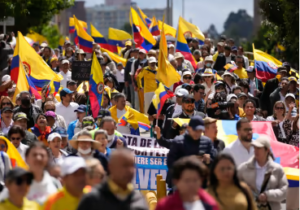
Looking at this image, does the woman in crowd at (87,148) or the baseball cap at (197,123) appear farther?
the baseball cap at (197,123)

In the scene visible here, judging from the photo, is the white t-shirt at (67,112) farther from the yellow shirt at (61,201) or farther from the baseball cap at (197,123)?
the yellow shirt at (61,201)

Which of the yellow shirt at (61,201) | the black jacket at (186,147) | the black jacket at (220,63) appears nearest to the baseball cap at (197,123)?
the black jacket at (186,147)

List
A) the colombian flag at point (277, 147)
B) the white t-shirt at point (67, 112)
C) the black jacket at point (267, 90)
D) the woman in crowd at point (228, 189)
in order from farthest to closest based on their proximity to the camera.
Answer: the black jacket at point (267, 90), the white t-shirt at point (67, 112), the colombian flag at point (277, 147), the woman in crowd at point (228, 189)

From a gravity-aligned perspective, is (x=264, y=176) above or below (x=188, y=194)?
below

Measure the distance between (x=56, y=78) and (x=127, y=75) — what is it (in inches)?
182

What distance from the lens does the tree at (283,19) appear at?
19.2 m

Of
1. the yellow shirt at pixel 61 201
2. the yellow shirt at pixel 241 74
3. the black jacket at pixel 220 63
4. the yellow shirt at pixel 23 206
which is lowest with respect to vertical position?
the yellow shirt at pixel 23 206

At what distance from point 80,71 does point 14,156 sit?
8480 mm

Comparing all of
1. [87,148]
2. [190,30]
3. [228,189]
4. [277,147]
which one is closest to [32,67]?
[277,147]

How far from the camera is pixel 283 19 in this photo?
67.1 feet

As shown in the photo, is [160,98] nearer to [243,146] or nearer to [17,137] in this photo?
[17,137]

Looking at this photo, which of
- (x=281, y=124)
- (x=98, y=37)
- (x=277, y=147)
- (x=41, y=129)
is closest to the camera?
(x=277, y=147)

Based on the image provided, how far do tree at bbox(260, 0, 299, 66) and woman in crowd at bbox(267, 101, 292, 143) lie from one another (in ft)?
19.4

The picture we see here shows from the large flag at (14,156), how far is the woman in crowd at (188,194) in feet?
10.5
